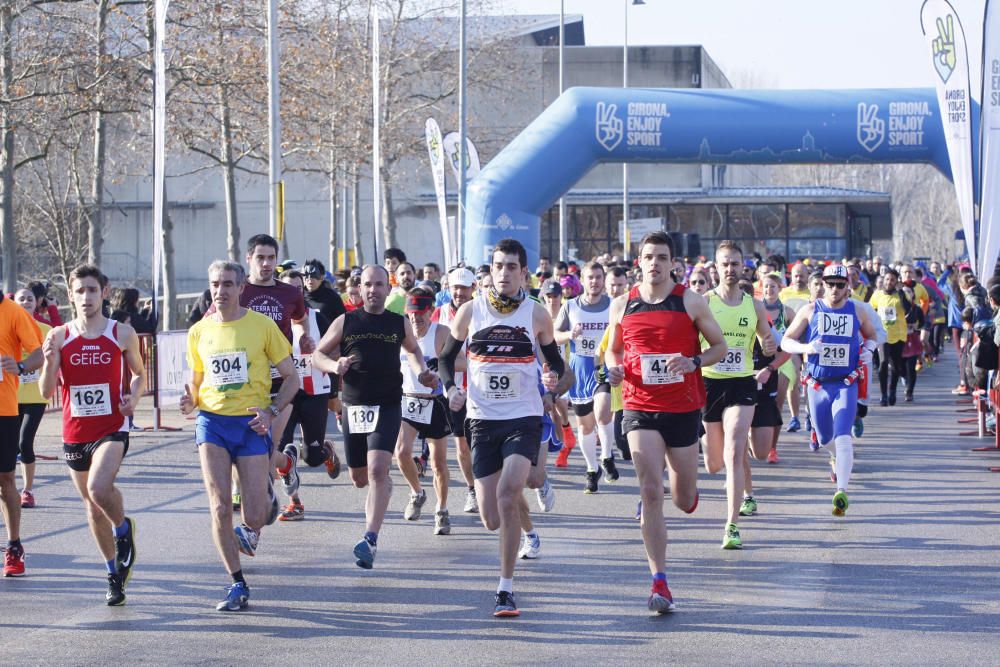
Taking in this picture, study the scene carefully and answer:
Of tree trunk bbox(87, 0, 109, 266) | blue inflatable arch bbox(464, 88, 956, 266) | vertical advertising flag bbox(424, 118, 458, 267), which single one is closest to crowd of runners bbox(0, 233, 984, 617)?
tree trunk bbox(87, 0, 109, 266)

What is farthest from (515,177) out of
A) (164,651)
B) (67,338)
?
(164,651)

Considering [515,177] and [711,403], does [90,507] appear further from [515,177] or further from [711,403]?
[515,177]

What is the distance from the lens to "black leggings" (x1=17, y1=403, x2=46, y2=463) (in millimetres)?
10508

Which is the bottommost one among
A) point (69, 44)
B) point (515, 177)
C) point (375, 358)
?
point (375, 358)

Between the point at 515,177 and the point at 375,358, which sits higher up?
the point at 515,177

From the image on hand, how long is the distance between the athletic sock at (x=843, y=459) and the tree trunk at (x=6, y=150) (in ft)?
48.5

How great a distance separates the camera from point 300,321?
10.5m

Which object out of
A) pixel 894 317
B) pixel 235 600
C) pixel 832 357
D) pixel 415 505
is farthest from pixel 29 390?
pixel 894 317

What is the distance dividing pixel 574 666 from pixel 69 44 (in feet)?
63.9

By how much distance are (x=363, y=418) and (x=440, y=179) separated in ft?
55.1

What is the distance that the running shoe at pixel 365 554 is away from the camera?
327 inches

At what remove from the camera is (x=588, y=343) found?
1266cm

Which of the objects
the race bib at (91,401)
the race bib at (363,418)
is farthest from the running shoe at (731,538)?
the race bib at (91,401)

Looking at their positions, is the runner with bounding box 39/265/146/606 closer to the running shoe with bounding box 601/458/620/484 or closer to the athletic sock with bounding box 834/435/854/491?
the athletic sock with bounding box 834/435/854/491
